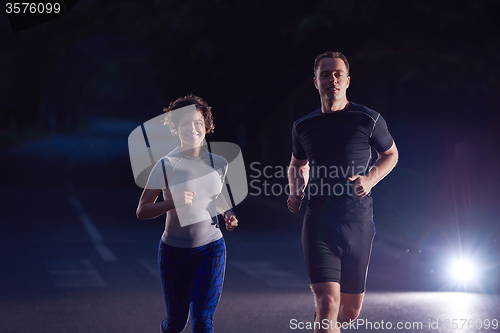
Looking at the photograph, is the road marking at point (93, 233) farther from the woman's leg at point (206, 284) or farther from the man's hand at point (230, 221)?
the man's hand at point (230, 221)

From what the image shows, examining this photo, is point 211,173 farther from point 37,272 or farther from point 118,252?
point 118,252

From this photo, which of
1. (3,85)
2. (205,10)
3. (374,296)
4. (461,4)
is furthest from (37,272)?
(3,85)

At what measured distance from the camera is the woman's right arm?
449 cm

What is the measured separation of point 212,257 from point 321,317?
0.94 meters

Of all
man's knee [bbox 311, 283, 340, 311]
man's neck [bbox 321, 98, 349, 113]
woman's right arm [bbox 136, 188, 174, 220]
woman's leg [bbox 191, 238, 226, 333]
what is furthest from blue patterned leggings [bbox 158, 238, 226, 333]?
man's neck [bbox 321, 98, 349, 113]

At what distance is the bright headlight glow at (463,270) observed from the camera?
Answer: 10.6 m

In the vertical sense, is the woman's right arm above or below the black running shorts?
above

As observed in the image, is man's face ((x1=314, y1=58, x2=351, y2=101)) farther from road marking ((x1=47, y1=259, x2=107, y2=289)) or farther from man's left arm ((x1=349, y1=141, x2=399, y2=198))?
road marking ((x1=47, y1=259, x2=107, y2=289))

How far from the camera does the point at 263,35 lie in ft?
67.2

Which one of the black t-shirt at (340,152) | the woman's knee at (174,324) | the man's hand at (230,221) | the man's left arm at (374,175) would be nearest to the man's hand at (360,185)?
the man's left arm at (374,175)

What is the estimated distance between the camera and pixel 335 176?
506 centimetres

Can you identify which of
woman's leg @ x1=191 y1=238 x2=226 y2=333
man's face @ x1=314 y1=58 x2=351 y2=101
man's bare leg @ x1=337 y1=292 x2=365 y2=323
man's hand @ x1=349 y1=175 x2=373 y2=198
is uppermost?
man's face @ x1=314 y1=58 x2=351 y2=101

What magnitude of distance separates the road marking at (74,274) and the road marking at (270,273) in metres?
2.10

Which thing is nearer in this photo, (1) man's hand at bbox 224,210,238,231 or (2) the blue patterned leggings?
(1) man's hand at bbox 224,210,238,231
